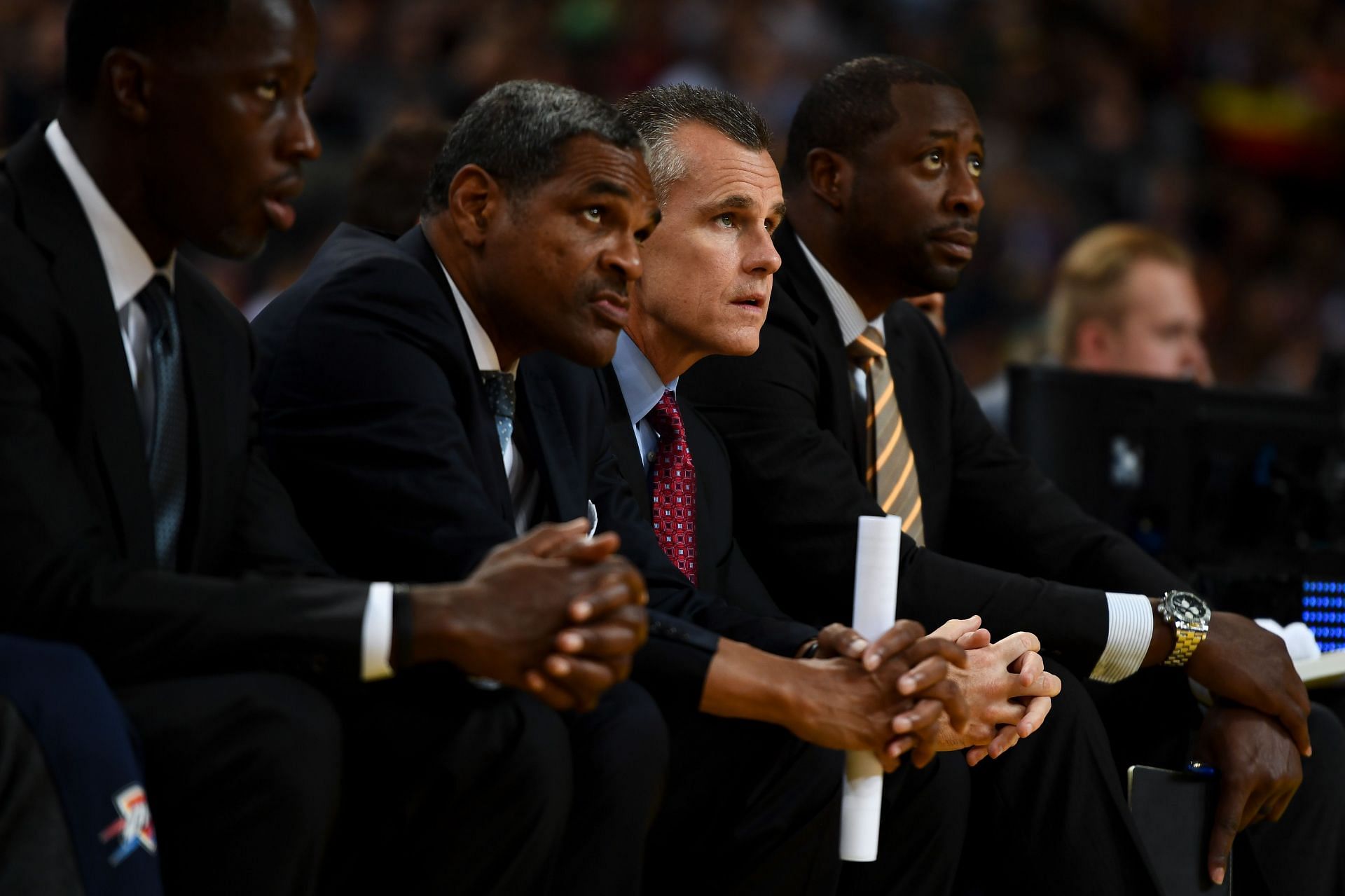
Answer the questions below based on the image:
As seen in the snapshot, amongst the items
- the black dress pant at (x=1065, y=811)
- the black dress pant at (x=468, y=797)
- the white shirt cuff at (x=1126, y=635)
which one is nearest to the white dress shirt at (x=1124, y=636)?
the white shirt cuff at (x=1126, y=635)

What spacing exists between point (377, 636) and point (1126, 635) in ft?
4.93

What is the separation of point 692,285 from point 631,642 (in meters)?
1.10

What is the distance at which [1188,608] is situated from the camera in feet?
10.1

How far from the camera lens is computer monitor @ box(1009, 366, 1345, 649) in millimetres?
4219

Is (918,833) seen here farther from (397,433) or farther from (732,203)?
(732,203)

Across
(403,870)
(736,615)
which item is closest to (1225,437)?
(736,615)

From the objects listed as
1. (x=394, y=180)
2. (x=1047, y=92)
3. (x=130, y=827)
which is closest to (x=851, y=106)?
(x=394, y=180)

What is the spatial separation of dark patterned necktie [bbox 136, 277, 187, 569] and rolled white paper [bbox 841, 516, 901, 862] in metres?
0.90

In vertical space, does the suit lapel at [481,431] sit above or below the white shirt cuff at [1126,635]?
above

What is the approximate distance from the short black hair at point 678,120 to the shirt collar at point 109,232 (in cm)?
116

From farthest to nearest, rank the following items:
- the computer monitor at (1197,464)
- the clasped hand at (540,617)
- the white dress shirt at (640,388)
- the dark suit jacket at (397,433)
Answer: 1. the computer monitor at (1197,464)
2. the white dress shirt at (640,388)
3. the dark suit jacket at (397,433)
4. the clasped hand at (540,617)

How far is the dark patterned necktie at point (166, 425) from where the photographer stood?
216 centimetres

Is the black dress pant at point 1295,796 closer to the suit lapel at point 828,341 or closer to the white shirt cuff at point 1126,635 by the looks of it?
the white shirt cuff at point 1126,635

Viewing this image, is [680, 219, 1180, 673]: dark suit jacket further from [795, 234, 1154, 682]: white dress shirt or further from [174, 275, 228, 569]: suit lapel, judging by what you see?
[174, 275, 228, 569]: suit lapel
